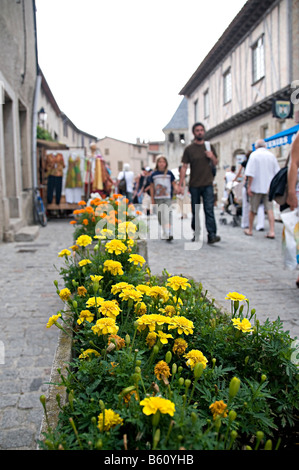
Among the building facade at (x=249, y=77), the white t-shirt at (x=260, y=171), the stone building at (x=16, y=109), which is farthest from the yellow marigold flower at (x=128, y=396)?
the building facade at (x=249, y=77)

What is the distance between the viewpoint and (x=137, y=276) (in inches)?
98.8

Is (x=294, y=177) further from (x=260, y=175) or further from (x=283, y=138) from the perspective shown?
(x=283, y=138)

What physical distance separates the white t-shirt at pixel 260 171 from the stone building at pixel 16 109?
529 centimetres

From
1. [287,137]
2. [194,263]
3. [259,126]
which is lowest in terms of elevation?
[194,263]

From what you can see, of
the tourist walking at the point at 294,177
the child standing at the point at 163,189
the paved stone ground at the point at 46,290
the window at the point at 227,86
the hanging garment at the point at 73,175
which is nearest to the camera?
the paved stone ground at the point at 46,290

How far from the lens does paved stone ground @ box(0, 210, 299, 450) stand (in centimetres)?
254

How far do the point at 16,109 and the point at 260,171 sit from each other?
6123 mm

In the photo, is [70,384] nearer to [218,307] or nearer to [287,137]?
[218,307]

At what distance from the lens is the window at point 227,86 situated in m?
22.5

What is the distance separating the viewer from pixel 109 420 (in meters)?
1.21

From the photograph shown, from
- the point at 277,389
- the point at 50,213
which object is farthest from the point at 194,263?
the point at 50,213

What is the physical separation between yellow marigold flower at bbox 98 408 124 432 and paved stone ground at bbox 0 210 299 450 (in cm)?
109

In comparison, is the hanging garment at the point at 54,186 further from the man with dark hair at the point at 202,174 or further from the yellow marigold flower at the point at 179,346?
the yellow marigold flower at the point at 179,346
